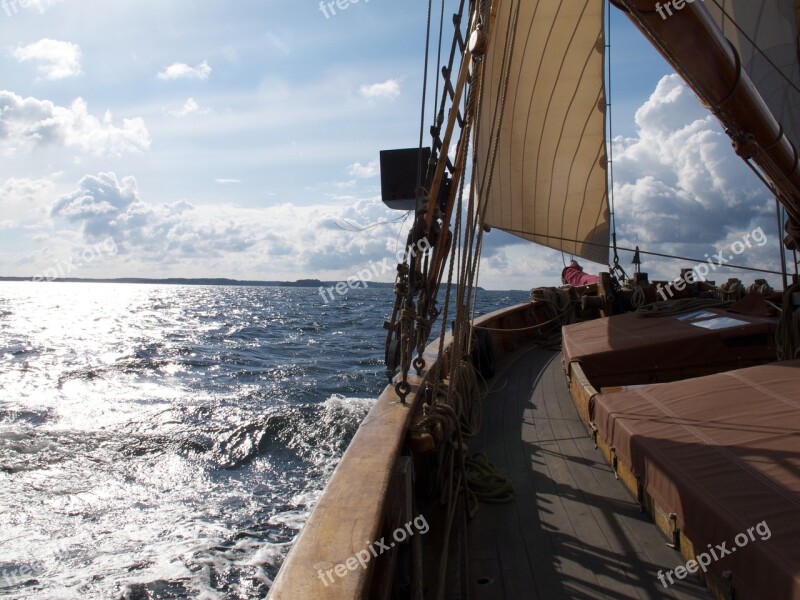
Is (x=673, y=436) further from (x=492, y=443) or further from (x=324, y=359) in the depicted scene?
(x=324, y=359)

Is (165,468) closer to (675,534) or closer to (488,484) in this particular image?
(488,484)

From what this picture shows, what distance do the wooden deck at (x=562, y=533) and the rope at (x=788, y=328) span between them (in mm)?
1463

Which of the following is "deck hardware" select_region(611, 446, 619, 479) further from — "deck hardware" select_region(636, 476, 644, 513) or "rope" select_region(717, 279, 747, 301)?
"rope" select_region(717, 279, 747, 301)

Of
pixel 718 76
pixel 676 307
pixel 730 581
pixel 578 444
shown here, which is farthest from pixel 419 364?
pixel 676 307

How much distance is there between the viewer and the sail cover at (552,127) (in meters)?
8.49

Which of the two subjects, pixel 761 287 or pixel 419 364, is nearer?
pixel 419 364

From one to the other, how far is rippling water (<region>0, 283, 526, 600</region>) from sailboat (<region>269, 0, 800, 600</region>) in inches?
86.1

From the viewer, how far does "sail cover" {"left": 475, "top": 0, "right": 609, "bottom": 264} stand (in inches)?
334

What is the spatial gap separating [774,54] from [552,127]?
343cm

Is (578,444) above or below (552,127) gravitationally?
below

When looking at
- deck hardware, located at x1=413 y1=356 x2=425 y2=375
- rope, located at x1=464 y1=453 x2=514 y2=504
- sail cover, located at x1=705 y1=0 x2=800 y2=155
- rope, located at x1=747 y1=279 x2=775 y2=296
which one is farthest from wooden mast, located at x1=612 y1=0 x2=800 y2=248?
rope, located at x1=747 y1=279 x2=775 y2=296

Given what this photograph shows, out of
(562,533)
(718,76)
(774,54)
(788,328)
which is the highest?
(774,54)

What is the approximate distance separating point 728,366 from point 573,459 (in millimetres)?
1782

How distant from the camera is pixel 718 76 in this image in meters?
2.66
